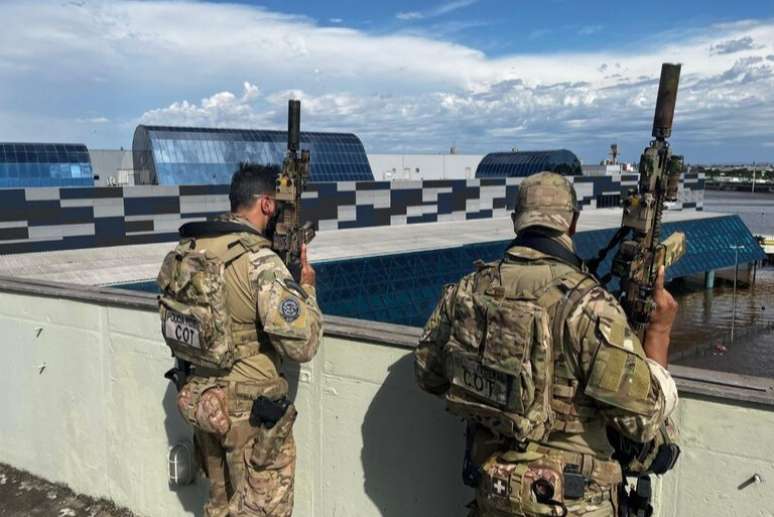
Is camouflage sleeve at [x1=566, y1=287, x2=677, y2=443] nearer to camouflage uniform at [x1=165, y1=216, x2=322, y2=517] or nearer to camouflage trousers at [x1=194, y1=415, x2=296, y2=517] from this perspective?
camouflage uniform at [x1=165, y1=216, x2=322, y2=517]

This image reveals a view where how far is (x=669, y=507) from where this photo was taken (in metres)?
1.72

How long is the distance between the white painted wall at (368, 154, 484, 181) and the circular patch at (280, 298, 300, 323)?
30599mm

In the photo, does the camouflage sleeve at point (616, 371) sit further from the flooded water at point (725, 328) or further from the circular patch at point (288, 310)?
the flooded water at point (725, 328)

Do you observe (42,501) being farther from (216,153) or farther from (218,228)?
(216,153)

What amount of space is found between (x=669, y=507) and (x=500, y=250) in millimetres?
12832

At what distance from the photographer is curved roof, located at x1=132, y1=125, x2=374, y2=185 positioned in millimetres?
21906

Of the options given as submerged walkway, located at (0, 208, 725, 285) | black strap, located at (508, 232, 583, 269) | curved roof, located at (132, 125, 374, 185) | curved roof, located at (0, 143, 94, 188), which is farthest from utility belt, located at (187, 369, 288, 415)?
curved roof, located at (0, 143, 94, 188)

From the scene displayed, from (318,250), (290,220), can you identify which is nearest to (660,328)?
(290,220)

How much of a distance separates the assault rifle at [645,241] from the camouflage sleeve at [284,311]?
89cm

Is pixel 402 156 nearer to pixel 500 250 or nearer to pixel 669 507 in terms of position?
pixel 500 250

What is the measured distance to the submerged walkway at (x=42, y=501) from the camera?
2910 millimetres

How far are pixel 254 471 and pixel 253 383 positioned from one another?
11.6 inches

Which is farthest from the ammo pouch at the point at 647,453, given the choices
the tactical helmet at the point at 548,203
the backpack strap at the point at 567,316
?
the tactical helmet at the point at 548,203

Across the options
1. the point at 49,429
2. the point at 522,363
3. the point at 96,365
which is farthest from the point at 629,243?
the point at 49,429
